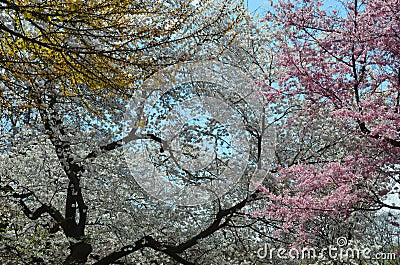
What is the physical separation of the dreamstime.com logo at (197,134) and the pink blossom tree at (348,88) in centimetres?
117

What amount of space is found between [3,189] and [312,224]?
4.62m

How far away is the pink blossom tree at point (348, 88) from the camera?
4.49 m

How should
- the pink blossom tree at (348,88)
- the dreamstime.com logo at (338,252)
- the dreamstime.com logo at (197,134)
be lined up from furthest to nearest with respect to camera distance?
the dreamstime.com logo at (197,134) < the dreamstime.com logo at (338,252) < the pink blossom tree at (348,88)

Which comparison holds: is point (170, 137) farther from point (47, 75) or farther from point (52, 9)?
point (52, 9)

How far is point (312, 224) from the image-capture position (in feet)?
21.3

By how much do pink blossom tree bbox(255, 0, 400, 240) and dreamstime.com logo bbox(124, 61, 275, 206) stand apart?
1.17 m

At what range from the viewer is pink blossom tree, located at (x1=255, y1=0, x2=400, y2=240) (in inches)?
177

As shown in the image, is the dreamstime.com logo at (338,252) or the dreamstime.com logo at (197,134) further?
the dreamstime.com logo at (197,134)

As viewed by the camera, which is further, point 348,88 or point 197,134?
point 197,134

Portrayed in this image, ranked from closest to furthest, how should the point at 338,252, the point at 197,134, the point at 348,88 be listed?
1. the point at 348,88
2. the point at 338,252
3. the point at 197,134

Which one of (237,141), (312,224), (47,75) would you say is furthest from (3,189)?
(312,224)

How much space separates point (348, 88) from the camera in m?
4.91

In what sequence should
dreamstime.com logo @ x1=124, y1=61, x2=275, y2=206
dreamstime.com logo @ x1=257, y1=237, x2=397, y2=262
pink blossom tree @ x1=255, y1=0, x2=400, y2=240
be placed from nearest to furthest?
pink blossom tree @ x1=255, y1=0, x2=400, y2=240, dreamstime.com logo @ x1=257, y1=237, x2=397, y2=262, dreamstime.com logo @ x1=124, y1=61, x2=275, y2=206

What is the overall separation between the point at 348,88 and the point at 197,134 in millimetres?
2514
